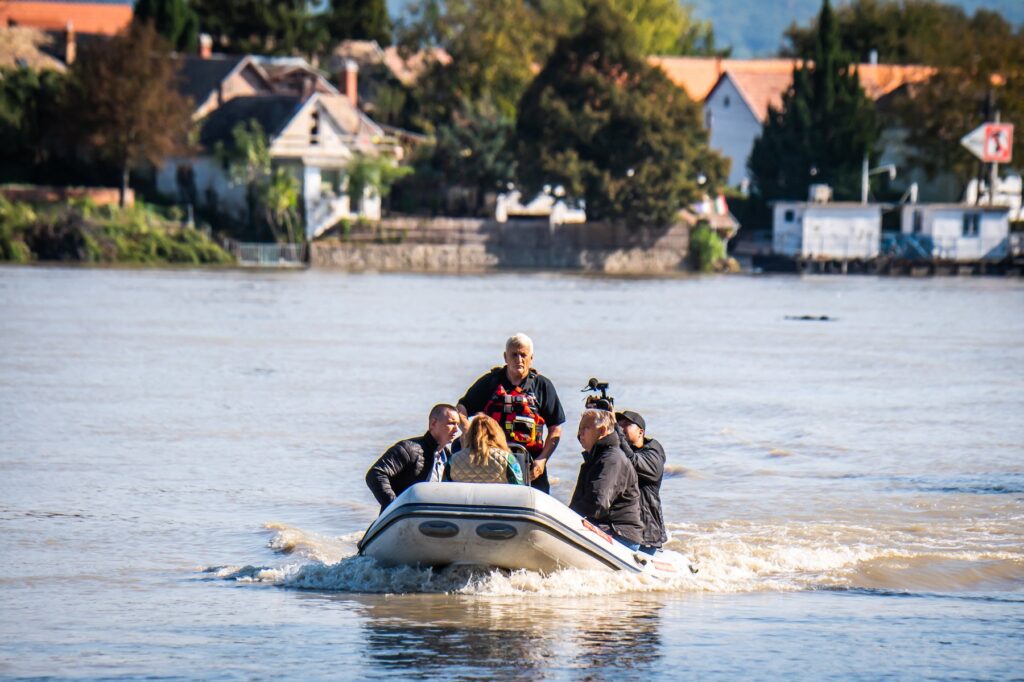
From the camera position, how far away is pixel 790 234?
84688 mm

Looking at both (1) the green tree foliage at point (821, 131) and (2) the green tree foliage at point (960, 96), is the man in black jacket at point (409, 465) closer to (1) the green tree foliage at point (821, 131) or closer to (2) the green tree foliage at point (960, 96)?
(1) the green tree foliage at point (821, 131)

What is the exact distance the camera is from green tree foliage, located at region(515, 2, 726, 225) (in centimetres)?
7400

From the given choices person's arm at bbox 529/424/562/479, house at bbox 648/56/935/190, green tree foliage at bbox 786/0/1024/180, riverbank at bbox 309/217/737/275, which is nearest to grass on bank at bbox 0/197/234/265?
riverbank at bbox 309/217/737/275

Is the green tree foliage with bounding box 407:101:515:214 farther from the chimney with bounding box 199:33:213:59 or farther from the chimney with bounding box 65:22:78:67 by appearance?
the chimney with bounding box 65:22:78:67

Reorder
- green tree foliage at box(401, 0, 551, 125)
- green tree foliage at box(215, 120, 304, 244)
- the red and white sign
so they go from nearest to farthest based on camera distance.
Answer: green tree foliage at box(215, 120, 304, 244)
the red and white sign
green tree foliage at box(401, 0, 551, 125)

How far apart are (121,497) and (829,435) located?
10651 millimetres

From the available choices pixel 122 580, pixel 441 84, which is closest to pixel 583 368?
pixel 122 580

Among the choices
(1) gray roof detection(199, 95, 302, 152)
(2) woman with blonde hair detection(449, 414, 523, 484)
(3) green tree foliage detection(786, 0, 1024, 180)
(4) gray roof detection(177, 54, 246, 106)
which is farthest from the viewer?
(3) green tree foliage detection(786, 0, 1024, 180)

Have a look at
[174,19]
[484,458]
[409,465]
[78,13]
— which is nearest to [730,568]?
[484,458]

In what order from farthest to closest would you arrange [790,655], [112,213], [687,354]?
[112,213] < [687,354] < [790,655]

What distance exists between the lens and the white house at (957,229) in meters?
85.4

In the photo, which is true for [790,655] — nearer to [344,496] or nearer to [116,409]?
[344,496]

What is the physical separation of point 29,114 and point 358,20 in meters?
34.3

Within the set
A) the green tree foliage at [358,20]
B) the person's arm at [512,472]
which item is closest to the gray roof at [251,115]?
the green tree foliage at [358,20]
